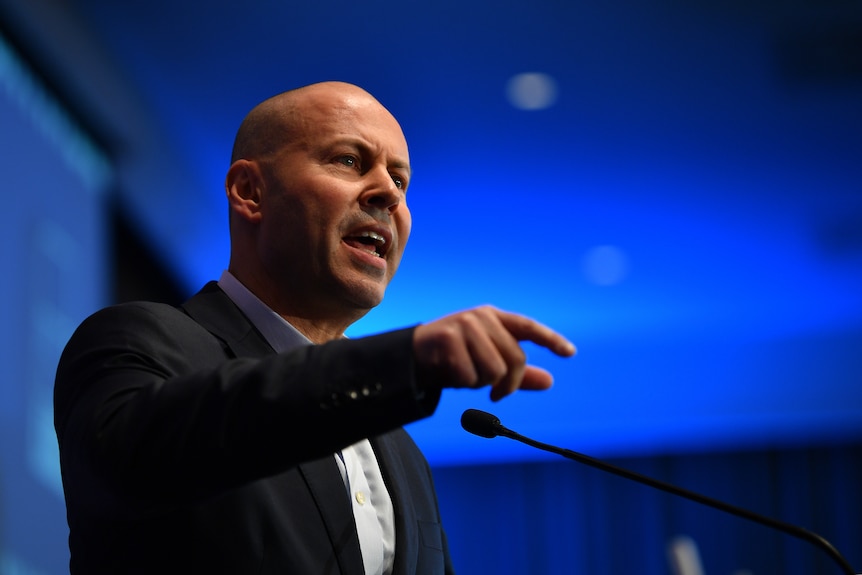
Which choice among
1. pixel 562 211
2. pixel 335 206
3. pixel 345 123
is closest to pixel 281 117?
pixel 345 123

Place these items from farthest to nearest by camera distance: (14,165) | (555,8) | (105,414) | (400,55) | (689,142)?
(689,142) < (400,55) < (555,8) < (14,165) < (105,414)

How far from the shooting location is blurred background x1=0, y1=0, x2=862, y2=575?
367 centimetres

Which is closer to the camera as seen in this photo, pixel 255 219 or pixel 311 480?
pixel 311 480

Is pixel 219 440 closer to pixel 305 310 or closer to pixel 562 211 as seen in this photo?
pixel 305 310

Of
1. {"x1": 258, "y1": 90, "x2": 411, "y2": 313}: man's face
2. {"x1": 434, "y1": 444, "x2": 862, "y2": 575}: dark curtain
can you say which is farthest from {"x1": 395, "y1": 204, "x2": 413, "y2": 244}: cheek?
{"x1": 434, "y1": 444, "x2": 862, "y2": 575}: dark curtain

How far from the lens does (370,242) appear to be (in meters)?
1.63

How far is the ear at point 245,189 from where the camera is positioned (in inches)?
65.1

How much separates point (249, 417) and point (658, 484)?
0.52 meters

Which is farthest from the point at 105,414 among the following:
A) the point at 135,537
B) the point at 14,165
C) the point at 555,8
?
the point at 555,8

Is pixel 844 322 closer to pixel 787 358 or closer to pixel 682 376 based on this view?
pixel 787 358

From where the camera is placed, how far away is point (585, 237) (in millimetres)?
5891

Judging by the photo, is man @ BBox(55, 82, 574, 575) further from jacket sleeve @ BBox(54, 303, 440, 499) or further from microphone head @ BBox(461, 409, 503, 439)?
microphone head @ BBox(461, 409, 503, 439)

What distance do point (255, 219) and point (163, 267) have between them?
188 inches

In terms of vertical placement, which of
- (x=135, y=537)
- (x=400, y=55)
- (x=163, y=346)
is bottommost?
(x=135, y=537)
